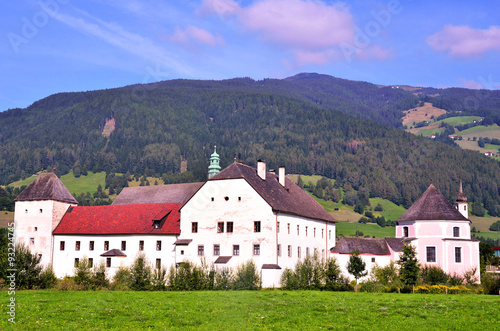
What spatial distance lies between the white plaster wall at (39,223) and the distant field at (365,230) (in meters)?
107

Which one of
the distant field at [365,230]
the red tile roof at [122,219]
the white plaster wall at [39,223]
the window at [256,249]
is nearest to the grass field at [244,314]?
the window at [256,249]

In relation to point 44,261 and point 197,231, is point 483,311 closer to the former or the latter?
point 197,231

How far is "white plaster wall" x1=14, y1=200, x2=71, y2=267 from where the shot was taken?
7731 cm

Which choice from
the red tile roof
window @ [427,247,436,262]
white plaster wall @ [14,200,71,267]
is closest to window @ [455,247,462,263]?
window @ [427,247,436,262]

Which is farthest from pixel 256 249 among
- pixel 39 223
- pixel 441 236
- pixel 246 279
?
pixel 39 223

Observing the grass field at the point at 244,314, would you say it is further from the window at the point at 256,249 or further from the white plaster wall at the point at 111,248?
the white plaster wall at the point at 111,248

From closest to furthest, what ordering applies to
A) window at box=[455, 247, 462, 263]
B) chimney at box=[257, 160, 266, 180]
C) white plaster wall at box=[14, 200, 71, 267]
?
chimney at box=[257, 160, 266, 180] < window at box=[455, 247, 462, 263] < white plaster wall at box=[14, 200, 71, 267]

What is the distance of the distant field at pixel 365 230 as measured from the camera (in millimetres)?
175788

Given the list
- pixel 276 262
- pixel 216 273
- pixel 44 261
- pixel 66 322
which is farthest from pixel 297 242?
pixel 66 322

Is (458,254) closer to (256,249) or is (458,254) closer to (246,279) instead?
(256,249)

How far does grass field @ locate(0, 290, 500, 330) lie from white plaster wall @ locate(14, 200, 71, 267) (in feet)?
145

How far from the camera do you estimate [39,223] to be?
3115 inches

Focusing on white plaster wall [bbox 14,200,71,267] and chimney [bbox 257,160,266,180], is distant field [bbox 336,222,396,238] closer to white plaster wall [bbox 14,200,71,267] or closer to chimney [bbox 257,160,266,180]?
chimney [bbox 257,160,266,180]

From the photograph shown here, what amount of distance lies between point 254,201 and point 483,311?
115 ft
